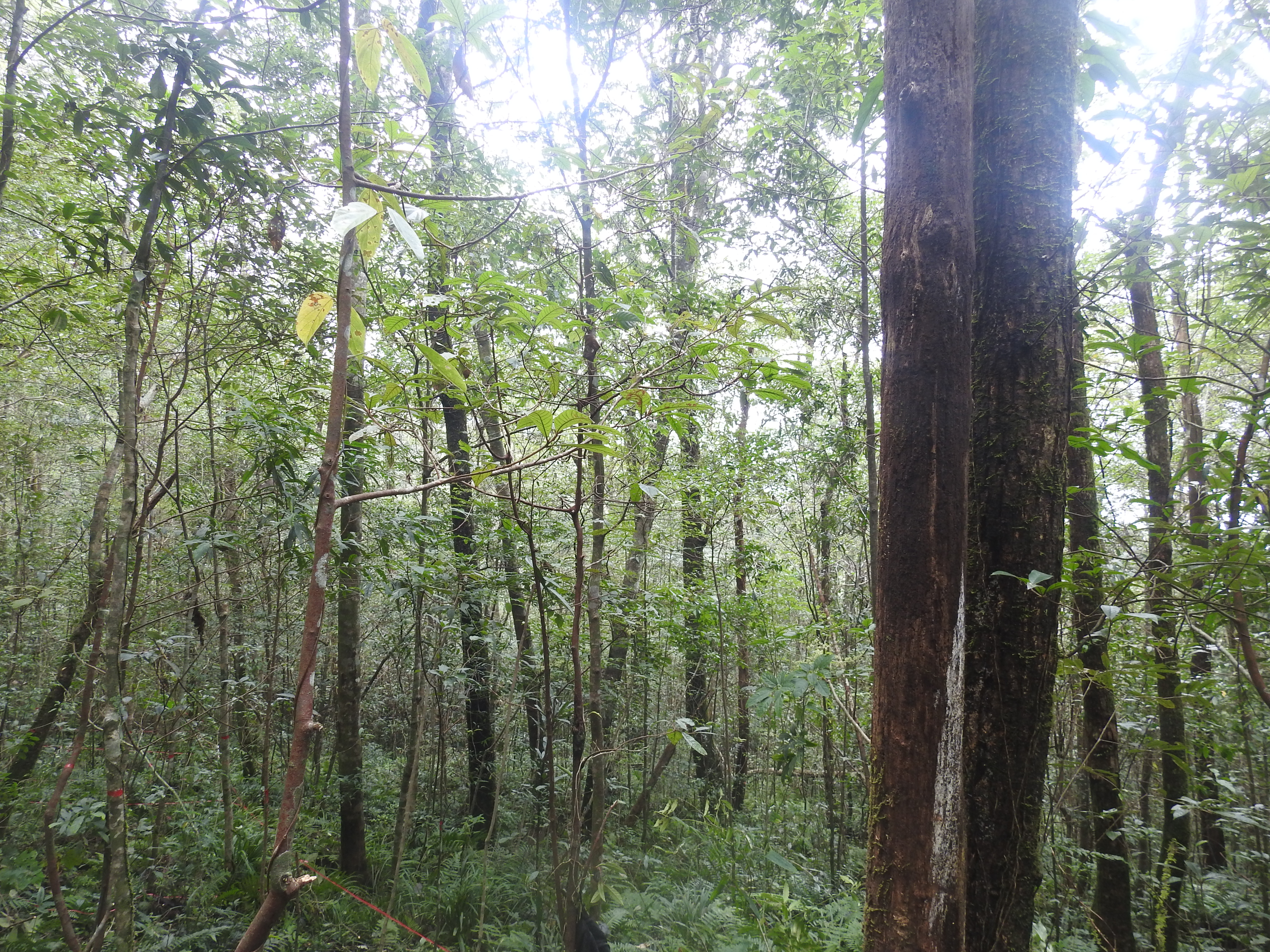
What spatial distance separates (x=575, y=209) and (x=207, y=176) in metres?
1.44

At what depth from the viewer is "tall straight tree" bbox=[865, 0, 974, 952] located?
107cm

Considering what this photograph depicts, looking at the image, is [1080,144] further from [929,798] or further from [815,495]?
[815,495]

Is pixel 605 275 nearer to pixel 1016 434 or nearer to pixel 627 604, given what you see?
pixel 1016 434

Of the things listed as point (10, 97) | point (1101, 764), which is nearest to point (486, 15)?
point (10, 97)

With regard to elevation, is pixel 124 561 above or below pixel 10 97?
below

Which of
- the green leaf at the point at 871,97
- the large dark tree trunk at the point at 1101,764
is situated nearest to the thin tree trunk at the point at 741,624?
the large dark tree trunk at the point at 1101,764

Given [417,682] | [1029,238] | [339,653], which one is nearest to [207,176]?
[417,682]

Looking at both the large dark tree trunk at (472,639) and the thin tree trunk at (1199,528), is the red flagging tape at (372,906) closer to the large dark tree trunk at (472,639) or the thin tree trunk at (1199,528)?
the large dark tree trunk at (472,639)

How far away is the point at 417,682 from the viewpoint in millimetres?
2980

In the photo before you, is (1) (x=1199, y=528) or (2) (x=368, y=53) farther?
(1) (x=1199, y=528)

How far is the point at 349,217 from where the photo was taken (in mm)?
677

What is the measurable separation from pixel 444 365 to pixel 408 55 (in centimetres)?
49

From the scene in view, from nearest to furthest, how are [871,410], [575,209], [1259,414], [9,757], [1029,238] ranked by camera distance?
[1029,238] → [1259,414] → [575,209] → [871,410] → [9,757]

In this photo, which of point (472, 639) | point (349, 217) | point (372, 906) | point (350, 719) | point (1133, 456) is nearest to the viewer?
point (349, 217)
